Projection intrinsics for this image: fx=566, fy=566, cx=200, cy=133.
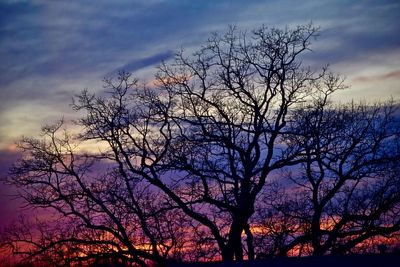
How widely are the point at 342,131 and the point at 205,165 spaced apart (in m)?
6.21

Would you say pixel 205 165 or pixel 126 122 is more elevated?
pixel 126 122

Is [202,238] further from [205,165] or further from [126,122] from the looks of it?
[126,122]

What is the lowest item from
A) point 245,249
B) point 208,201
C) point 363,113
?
point 245,249

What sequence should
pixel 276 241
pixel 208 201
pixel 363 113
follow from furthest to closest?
pixel 276 241 → pixel 363 113 → pixel 208 201

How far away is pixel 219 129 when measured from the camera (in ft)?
80.9

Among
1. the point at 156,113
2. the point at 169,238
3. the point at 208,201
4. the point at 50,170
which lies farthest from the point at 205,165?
the point at 50,170

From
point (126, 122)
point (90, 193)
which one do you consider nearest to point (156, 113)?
point (126, 122)

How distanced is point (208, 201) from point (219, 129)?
3.15m

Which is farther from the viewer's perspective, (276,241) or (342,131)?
(276,241)

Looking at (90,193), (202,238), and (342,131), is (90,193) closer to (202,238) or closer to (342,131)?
(202,238)

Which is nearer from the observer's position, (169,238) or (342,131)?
(342,131)

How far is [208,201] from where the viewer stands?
79.8 ft

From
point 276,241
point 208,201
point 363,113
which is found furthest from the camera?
point 276,241

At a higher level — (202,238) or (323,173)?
(323,173)
